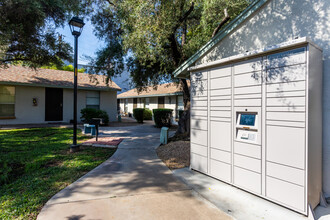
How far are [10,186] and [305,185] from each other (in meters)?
5.10

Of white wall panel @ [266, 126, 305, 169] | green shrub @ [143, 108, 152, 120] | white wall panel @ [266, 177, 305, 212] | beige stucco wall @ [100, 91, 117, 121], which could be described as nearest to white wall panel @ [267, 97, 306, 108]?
white wall panel @ [266, 126, 305, 169]

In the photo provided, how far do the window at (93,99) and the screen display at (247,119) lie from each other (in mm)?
14600

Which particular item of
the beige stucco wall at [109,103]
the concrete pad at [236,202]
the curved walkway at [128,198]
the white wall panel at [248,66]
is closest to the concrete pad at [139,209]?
the curved walkway at [128,198]

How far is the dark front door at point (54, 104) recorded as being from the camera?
44.8 ft

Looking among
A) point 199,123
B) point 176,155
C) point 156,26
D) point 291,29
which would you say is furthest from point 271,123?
point 156,26

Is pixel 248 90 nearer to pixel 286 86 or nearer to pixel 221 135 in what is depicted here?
pixel 286 86

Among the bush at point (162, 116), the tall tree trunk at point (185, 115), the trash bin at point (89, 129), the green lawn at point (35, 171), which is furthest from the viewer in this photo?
the bush at point (162, 116)

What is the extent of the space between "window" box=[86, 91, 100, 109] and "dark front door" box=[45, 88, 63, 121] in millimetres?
2055

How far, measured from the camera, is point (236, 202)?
292cm

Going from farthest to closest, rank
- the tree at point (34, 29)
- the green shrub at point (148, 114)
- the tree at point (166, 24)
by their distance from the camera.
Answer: the green shrub at point (148, 114) < the tree at point (34, 29) < the tree at point (166, 24)

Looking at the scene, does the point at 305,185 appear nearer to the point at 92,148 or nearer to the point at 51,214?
the point at 51,214

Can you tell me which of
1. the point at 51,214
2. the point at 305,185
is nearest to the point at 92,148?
the point at 51,214

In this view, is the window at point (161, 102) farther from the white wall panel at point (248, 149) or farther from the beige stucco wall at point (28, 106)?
the white wall panel at point (248, 149)

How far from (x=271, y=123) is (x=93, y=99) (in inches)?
599
